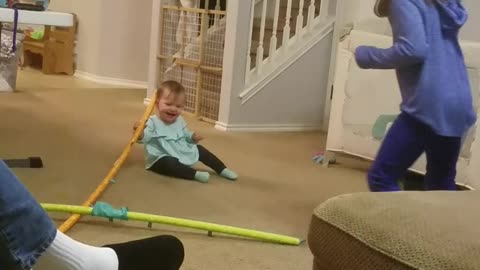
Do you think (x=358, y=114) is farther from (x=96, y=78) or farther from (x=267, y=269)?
(x=96, y=78)

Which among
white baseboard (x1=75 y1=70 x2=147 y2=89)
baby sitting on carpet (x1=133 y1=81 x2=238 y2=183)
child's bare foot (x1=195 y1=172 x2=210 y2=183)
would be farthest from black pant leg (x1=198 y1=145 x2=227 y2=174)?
white baseboard (x1=75 y1=70 x2=147 y2=89)

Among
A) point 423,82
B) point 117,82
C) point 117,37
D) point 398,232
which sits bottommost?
point 117,82

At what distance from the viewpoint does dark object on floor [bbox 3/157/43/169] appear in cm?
248

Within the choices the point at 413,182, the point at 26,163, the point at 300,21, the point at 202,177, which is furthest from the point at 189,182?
the point at 300,21

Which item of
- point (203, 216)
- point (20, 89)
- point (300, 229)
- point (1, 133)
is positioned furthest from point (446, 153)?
point (20, 89)

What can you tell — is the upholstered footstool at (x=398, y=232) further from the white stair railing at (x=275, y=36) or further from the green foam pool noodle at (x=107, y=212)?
the white stair railing at (x=275, y=36)

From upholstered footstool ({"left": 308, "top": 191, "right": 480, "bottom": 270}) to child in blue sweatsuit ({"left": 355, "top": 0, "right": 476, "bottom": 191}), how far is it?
542 millimetres

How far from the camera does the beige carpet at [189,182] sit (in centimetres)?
187

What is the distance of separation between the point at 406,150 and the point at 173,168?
1067 mm

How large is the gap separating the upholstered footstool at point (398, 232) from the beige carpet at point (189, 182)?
0.58 meters

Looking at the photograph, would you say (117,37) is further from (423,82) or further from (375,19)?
(423,82)

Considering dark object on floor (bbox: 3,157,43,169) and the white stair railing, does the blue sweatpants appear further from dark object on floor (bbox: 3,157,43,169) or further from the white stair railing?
the white stair railing

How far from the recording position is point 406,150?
5.93ft

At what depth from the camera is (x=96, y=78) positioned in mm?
5570
